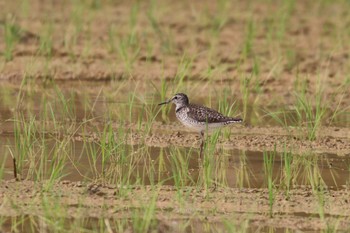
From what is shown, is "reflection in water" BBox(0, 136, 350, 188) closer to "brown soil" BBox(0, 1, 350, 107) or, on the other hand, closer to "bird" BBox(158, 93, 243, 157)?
"bird" BBox(158, 93, 243, 157)

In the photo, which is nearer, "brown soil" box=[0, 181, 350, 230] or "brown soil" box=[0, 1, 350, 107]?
"brown soil" box=[0, 181, 350, 230]

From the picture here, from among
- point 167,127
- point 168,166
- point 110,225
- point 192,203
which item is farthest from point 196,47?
point 110,225

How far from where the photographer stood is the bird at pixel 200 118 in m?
9.04

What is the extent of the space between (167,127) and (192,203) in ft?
9.38

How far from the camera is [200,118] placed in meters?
9.20

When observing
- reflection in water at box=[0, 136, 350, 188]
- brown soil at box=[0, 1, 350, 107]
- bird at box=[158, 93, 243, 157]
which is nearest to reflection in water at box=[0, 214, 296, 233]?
reflection in water at box=[0, 136, 350, 188]

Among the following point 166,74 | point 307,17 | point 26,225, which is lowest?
point 26,225

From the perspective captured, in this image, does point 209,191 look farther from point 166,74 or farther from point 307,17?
point 307,17

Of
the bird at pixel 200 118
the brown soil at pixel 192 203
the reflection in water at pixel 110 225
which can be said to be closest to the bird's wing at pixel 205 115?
the bird at pixel 200 118

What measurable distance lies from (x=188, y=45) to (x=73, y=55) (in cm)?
198

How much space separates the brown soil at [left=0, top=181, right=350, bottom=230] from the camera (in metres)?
6.86

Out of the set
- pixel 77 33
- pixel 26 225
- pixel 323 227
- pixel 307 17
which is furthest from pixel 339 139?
pixel 307 17

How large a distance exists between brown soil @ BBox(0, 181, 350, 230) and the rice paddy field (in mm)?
13

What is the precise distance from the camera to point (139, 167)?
8289 mm
